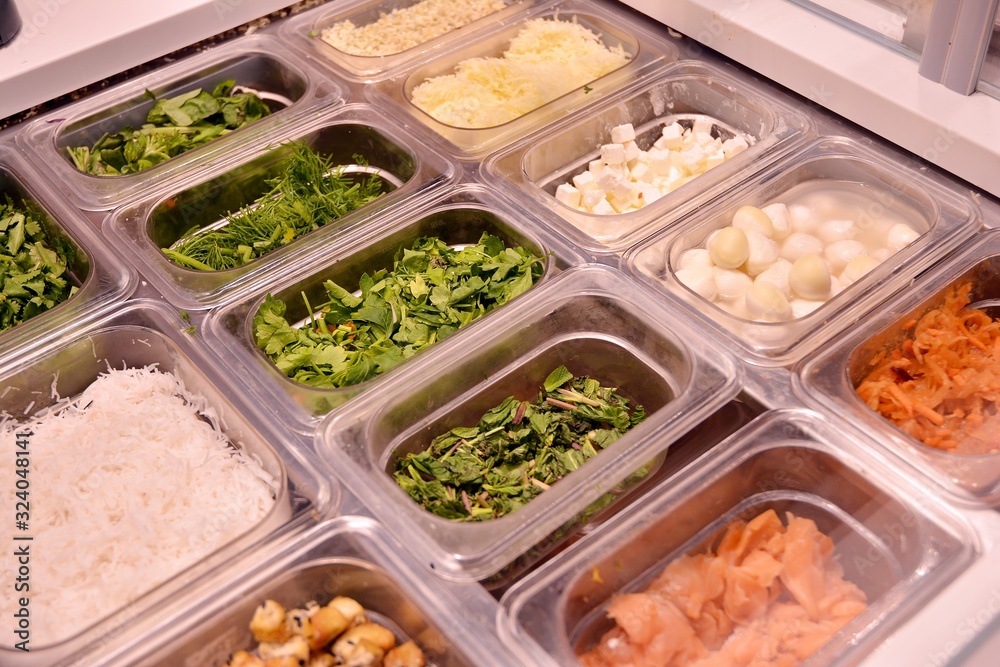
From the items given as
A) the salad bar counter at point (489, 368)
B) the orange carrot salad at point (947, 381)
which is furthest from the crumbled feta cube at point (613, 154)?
the orange carrot salad at point (947, 381)

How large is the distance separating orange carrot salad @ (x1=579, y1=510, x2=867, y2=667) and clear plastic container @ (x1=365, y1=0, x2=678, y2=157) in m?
1.08

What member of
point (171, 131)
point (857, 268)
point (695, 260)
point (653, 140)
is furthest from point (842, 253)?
point (171, 131)

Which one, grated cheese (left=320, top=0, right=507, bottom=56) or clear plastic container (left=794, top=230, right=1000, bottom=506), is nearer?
clear plastic container (left=794, top=230, right=1000, bottom=506)

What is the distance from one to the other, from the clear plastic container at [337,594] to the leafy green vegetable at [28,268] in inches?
35.5

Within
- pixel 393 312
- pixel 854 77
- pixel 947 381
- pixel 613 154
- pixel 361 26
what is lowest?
pixel 393 312

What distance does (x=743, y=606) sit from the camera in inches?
54.7

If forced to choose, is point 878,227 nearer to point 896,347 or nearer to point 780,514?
point 896,347

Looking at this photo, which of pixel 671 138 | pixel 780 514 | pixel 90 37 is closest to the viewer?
pixel 780 514

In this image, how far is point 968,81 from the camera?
1813 mm

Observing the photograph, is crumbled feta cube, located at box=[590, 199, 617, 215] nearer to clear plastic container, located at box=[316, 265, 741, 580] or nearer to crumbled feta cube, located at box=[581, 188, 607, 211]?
crumbled feta cube, located at box=[581, 188, 607, 211]

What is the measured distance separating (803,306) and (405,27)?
54.8 inches

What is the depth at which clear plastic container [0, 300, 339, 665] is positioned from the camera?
4.20ft

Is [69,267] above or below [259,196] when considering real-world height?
below

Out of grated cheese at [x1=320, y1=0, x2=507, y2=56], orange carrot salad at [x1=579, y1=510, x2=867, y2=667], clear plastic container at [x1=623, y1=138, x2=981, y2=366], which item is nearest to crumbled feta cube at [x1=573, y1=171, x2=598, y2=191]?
clear plastic container at [x1=623, y1=138, x2=981, y2=366]
